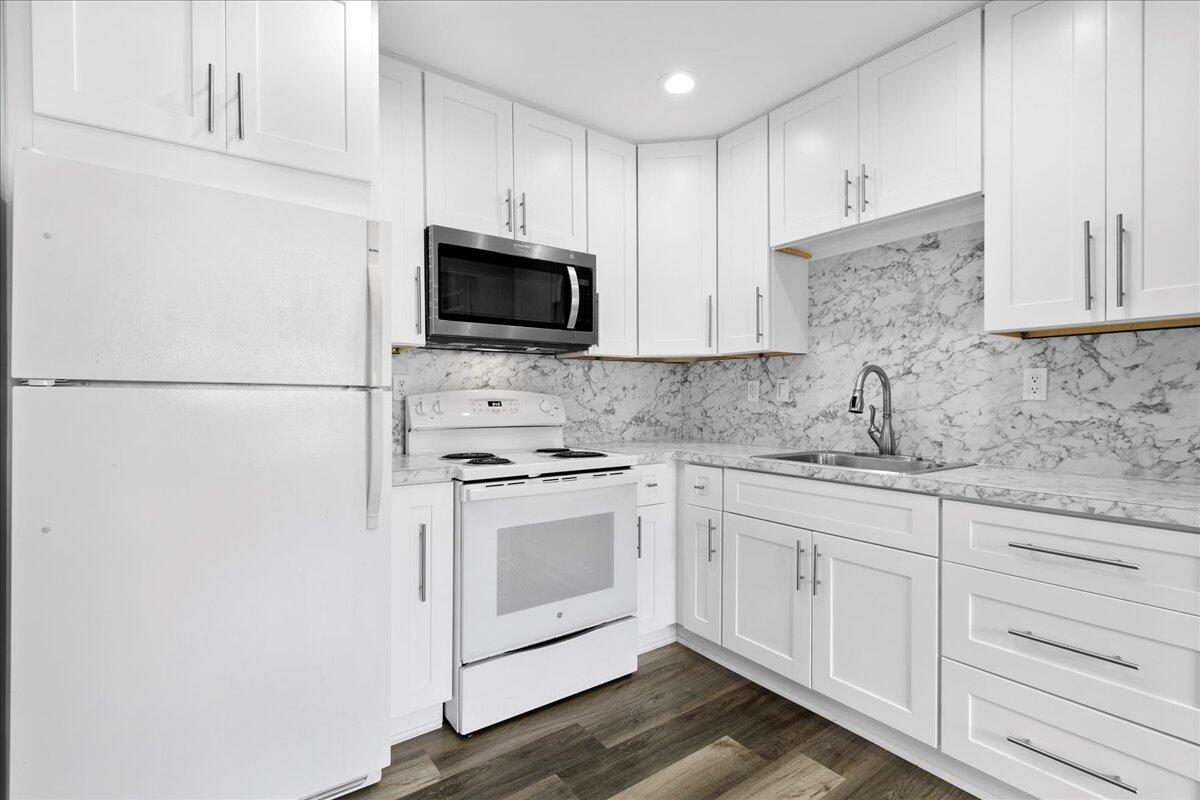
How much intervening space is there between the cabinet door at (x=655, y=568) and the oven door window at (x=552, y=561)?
241mm

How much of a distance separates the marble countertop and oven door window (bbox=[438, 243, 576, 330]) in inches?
24.0

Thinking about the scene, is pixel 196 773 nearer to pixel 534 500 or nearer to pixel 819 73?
pixel 534 500

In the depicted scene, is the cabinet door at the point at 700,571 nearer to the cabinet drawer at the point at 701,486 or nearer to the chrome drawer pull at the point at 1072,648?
the cabinet drawer at the point at 701,486

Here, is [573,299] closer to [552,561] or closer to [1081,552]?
[552,561]

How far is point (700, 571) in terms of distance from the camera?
2.55 meters

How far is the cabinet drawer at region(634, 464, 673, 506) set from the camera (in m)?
2.53

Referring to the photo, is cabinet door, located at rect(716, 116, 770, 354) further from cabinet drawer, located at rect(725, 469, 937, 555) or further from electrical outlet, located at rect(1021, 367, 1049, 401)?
electrical outlet, located at rect(1021, 367, 1049, 401)

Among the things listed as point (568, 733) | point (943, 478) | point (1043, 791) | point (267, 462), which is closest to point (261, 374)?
point (267, 462)

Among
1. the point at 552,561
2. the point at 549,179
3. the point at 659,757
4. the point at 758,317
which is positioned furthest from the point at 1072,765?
the point at 549,179

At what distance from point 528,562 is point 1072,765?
5.31 feet

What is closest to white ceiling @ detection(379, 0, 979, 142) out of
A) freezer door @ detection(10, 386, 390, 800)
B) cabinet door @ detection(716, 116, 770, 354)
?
cabinet door @ detection(716, 116, 770, 354)

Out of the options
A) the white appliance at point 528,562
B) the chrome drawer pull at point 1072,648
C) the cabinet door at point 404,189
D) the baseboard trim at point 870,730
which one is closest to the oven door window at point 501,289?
the cabinet door at point 404,189

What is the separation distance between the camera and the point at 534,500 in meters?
2.11

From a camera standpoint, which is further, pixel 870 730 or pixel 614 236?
pixel 614 236
